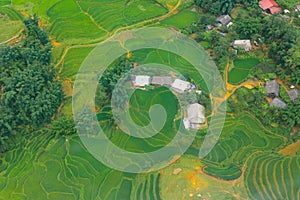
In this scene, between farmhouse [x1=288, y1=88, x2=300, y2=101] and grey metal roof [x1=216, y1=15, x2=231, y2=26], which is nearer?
farmhouse [x1=288, y1=88, x2=300, y2=101]

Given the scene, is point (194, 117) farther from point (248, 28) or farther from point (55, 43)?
point (55, 43)

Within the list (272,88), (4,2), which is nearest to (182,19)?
(272,88)

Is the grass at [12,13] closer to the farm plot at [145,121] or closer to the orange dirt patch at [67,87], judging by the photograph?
the orange dirt patch at [67,87]

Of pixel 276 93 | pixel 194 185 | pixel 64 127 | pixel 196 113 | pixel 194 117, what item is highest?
pixel 64 127

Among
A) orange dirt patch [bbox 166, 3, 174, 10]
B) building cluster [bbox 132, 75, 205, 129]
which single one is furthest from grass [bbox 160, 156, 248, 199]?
orange dirt patch [bbox 166, 3, 174, 10]

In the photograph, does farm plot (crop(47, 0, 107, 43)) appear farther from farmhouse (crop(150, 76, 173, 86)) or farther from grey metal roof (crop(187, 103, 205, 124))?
grey metal roof (crop(187, 103, 205, 124))

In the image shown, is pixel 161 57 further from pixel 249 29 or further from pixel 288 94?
pixel 288 94
